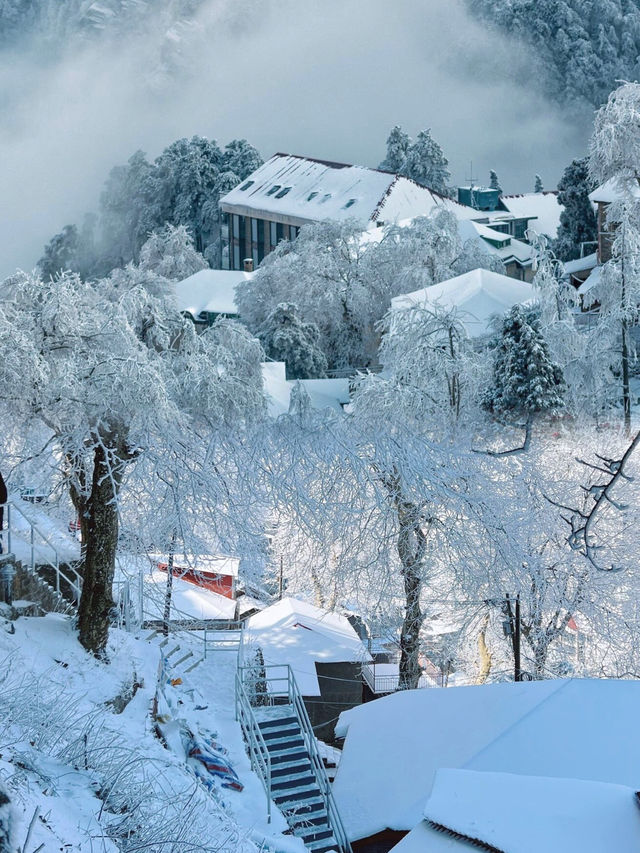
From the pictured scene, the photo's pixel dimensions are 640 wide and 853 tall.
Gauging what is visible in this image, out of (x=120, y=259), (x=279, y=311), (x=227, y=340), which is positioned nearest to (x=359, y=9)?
(x=120, y=259)

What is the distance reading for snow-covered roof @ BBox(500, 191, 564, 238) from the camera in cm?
7026

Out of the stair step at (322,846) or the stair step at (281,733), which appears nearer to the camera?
the stair step at (322,846)

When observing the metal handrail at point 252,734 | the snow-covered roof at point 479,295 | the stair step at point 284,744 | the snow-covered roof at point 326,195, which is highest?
the snow-covered roof at point 326,195

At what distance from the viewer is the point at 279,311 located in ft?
135

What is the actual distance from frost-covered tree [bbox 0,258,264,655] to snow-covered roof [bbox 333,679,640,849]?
3329mm

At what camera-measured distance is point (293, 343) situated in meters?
40.1

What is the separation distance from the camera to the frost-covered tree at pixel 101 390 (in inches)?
449

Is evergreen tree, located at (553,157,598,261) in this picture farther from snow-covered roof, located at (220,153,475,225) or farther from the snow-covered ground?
the snow-covered ground

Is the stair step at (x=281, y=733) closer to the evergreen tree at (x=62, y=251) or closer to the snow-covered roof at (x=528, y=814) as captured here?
the snow-covered roof at (x=528, y=814)

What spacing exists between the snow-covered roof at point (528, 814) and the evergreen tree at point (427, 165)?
224 feet

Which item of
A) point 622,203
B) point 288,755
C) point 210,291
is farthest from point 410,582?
point 210,291

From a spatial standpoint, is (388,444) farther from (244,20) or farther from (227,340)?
(244,20)

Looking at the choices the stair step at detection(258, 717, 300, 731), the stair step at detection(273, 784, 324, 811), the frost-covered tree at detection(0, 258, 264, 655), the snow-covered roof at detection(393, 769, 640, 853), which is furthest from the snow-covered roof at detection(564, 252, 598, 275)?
the snow-covered roof at detection(393, 769, 640, 853)

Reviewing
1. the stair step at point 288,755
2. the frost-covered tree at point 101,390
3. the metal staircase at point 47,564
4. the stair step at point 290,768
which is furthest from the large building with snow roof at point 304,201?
the stair step at point 290,768
